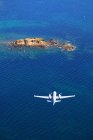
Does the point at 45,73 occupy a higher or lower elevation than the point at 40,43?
lower

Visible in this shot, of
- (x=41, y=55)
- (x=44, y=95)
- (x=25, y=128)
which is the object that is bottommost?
(x=25, y=128)

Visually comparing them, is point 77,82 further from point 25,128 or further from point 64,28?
point 64,28

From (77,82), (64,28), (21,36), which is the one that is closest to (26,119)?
(77,82)

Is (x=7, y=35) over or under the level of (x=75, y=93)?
over

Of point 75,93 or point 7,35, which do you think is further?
point 7,35

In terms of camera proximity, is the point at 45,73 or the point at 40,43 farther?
the point at 40,43

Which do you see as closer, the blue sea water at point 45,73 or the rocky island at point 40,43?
the blue sea water at point 45,73

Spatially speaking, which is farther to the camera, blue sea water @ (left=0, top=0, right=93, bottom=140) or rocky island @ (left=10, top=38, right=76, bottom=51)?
rocky island @ (left=10, top=38, right=76, bottom=51)

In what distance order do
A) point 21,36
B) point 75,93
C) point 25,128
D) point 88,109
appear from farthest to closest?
1. point 21,36
2. point 75,93
3. point 88,109
4. point 25,128
